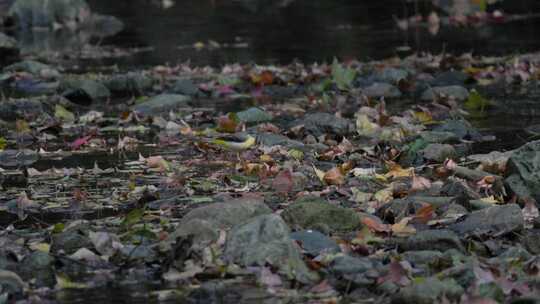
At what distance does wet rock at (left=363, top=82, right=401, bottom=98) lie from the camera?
11273 mm

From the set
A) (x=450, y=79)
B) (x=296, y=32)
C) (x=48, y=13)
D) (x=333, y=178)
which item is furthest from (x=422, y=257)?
(x=48, y=13)

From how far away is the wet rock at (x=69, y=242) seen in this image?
18.1 ft

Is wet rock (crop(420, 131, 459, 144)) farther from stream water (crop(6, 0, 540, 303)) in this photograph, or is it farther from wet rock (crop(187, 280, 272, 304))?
wet rock (crop(187, 280, 272, 304))

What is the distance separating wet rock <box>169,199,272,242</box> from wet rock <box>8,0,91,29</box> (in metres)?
18.3

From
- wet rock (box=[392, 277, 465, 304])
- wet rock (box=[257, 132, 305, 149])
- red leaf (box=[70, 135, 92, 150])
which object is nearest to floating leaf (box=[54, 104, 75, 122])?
red leaf (box=[70, 135, 92, 150])

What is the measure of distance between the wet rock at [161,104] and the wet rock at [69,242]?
16.1 feet

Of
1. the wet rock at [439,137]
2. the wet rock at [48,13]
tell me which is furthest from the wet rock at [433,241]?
the wet rock at [48,13]

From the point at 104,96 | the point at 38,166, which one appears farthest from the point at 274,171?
the point at 104,96

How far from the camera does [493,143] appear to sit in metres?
8.47

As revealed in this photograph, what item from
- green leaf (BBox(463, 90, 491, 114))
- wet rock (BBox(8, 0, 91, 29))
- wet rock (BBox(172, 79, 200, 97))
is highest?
green leaf (BBox(463, 90, 491, 114))

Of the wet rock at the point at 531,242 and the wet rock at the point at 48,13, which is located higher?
the wet rock at the point at 531,242

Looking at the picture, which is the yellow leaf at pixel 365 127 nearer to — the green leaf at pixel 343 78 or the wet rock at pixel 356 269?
the green leaf at pixel 343 78

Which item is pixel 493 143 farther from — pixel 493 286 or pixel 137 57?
pixel 137 57

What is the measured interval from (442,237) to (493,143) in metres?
3.27
